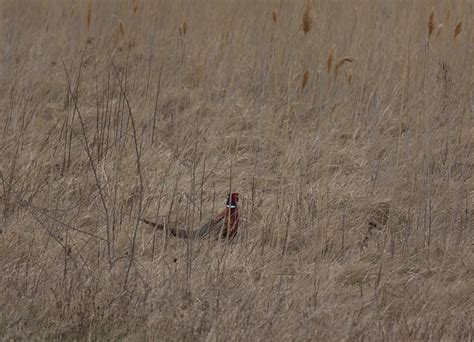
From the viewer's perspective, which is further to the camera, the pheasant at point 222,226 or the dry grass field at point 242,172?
the pheasant at point 222,226

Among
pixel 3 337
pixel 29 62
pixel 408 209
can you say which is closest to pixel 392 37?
pixel 408 209

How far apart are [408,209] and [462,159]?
0.71 metres

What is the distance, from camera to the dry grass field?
118 inches

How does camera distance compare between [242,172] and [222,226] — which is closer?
[222,226]

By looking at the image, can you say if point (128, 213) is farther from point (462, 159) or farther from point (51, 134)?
point (462, 159)

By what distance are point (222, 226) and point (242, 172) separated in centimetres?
84

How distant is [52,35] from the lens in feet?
19.1

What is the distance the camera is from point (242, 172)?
14.4 ft

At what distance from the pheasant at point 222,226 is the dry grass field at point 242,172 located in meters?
0.05

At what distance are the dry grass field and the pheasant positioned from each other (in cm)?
5

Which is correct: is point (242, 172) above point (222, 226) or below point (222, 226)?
above

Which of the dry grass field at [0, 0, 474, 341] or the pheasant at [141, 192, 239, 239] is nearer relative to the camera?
the dry grass field at [0, 0, 474, 341]

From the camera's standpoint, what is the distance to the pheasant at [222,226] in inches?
140

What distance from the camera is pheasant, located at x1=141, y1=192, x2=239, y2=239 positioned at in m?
3.55
